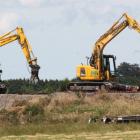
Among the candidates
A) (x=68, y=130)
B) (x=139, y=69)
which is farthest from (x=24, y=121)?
(x=139, y=69)

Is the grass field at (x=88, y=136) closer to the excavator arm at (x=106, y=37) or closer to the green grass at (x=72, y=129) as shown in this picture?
the green grass at (x=72, y=129)

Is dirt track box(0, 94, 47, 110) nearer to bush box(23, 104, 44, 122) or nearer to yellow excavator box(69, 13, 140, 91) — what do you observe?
bush box(23, 104, 44, 122)

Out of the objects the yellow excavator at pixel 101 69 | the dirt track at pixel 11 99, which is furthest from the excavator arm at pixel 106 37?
the dirt track at pixel 11 99

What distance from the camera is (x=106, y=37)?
59.1m

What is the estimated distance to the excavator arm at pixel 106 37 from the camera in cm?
5759

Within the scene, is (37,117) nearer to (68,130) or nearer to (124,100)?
(124,100)

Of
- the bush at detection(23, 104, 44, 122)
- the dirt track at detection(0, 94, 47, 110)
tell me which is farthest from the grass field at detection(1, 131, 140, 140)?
the dirt track at detection(0, 94, 47, 110)

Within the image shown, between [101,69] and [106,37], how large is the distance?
301cm

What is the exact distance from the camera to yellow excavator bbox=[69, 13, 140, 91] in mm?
57500

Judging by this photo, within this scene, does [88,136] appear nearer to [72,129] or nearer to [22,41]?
[72,129]

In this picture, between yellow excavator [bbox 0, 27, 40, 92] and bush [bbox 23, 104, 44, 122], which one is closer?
bush [bbox 23, 104, 44, 122]

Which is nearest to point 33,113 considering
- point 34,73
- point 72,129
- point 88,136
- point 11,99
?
point 11,99

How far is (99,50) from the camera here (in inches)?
2288

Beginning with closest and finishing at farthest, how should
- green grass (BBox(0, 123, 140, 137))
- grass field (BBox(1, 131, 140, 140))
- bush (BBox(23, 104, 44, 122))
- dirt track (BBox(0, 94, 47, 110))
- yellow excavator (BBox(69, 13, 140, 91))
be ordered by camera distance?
grass field (BBox(1, 131, 140, 140)), green grass (BBox(0, 123, 140, 137)), bush (BBox(23, 104, 44, 122)), dirt track (BBox(0, 94, 47, 110)), yellow excavator (BBox(69, 13, 140, 91))
